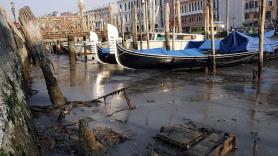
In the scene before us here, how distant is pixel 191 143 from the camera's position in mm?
5402

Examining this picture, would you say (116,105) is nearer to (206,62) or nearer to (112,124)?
(112,124)

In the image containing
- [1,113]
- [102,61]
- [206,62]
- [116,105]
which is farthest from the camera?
[102,61]

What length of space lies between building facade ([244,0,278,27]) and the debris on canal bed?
52.3 metres

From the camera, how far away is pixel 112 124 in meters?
7.84

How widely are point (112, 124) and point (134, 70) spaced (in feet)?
34.8

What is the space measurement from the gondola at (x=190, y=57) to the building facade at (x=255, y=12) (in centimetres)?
3872

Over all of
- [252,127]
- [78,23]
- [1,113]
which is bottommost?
[252,127]

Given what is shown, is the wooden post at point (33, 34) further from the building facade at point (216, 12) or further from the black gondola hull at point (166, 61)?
the building facade at point (216, 12)

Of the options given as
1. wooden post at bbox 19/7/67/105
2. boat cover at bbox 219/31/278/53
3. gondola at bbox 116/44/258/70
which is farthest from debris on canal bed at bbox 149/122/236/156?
boat cover at bbox 219/31/278/53

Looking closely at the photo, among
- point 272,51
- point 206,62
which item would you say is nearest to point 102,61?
point 206,62

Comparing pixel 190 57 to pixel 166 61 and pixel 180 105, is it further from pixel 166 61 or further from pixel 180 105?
pixel 180 105

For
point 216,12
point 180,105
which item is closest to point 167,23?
point 180,105

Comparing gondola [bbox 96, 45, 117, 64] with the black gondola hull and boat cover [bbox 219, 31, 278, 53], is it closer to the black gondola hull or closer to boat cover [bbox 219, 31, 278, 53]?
the black gondola hull

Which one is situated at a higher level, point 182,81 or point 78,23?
point 78,23
